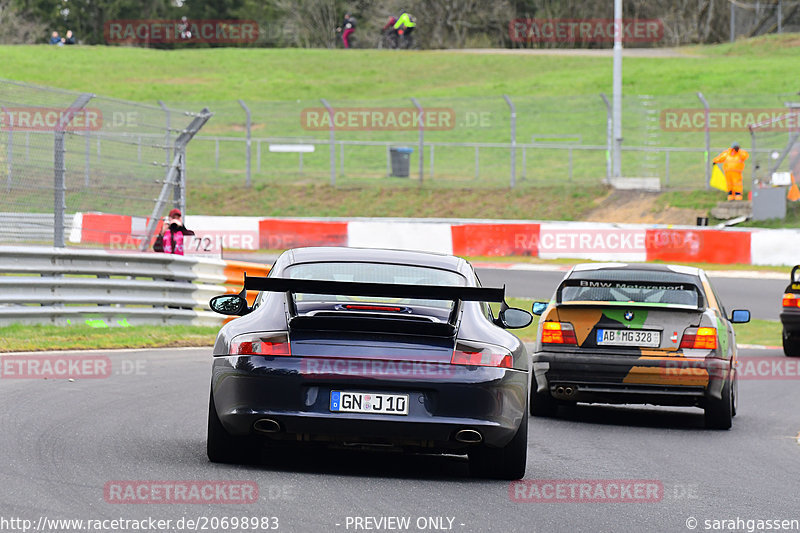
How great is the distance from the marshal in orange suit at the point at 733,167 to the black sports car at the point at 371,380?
26205 mm

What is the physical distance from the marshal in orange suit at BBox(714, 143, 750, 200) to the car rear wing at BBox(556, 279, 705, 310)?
871 inches

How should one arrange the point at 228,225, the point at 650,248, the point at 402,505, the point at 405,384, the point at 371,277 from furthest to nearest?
the point at 228,225 < the point at 650,248 < the point at 371,277 < the point at 405,384 < the point at 402,505

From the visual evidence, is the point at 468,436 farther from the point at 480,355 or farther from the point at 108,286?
the point at 108,286

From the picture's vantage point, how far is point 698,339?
35.9ft

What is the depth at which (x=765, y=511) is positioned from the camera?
7.06 metres

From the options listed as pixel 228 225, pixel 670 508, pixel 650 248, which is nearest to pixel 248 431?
pixel 670 508

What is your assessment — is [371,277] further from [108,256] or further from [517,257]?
[517,257]

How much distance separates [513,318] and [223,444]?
1.96 metres

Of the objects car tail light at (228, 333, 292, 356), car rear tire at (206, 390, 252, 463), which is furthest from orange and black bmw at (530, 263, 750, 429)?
car tail light at (228, 333, 292, 356)

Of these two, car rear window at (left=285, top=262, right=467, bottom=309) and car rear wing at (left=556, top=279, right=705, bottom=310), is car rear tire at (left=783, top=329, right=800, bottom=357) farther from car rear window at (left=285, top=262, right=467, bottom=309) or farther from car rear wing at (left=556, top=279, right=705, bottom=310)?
car rear window at (left=285, top=262, right=467, bottom=309)

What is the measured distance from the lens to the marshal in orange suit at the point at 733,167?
32.7 metres

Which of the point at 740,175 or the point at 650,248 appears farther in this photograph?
the point at 740,175

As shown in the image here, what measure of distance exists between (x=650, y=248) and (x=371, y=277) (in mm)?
21219

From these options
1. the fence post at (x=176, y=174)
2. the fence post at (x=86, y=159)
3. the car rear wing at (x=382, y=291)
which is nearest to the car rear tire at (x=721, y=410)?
the car rear wing at (x=382, y=291)
